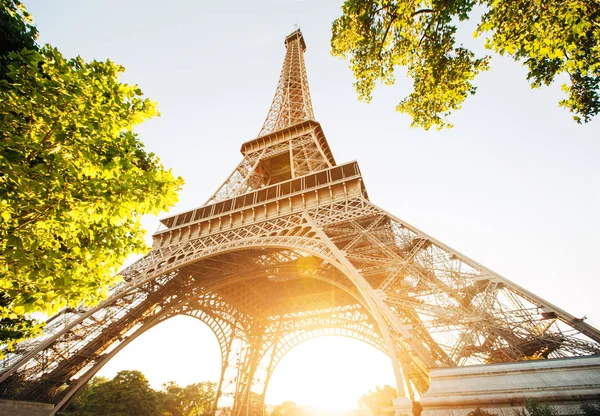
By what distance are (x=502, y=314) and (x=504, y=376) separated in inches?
87.6

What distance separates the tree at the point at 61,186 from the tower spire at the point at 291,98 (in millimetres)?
22005

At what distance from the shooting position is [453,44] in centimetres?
653

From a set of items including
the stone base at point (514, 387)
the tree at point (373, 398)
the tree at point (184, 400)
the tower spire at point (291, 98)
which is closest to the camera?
the stone base at point (514, 387)

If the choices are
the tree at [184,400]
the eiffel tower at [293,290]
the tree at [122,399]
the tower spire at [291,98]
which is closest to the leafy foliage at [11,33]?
the eiffel tower at [293,290]

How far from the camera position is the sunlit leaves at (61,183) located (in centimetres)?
426

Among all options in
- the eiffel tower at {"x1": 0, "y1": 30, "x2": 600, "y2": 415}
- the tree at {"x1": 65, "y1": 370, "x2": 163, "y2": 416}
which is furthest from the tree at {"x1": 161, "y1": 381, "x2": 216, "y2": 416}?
the eiffel tower at {"x1": 0, "y1": 30, "x2": 600, "y2": 415}

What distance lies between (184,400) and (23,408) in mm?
28611

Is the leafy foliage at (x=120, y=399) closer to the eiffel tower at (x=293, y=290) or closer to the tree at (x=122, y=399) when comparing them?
the tree at (x=122, y=399)

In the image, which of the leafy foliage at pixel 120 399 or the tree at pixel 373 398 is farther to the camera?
the tree at pixel 373 398

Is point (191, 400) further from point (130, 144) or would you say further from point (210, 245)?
point (130, 144)

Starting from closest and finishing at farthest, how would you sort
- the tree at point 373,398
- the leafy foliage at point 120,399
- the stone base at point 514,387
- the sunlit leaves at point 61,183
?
Result: 1. the sunlit leaves at point 61,183
2. the stone base at point 514,387
3. the leafy foliage at point 120,399
4. the tree at point 373,398

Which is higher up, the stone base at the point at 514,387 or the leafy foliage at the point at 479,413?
the stone base at the point at 514,387

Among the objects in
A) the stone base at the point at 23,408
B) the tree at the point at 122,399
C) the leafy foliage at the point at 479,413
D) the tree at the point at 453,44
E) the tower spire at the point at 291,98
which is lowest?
the leafy foliage at the point at 479,413

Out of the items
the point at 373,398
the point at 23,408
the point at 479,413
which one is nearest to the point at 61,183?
the point at 479,413
